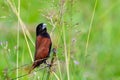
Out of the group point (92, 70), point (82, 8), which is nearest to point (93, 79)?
point (92, 70)

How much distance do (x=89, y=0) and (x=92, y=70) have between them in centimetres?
124

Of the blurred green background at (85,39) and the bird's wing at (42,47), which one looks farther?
the blurred green background at (85,39)

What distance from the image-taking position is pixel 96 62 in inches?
220

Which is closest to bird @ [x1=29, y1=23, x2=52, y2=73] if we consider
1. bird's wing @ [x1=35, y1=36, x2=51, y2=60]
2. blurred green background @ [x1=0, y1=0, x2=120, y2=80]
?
bird's wing @ [x1=35, y1=36, x2=51, y2=60]

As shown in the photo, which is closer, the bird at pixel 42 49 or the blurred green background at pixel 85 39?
the bird at pixel 42 49

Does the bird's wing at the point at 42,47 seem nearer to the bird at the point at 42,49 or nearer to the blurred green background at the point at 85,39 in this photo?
the bird at the point at 42,49

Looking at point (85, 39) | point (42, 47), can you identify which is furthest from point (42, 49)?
point (85, 39)

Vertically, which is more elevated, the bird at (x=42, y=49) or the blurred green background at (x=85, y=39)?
the bird at (x=42, y=49)

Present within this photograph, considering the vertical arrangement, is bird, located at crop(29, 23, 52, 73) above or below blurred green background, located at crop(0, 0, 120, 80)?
above

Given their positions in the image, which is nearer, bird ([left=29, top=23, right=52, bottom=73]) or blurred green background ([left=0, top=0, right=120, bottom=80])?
bird ([left=29, top=23, right=52, bottom=73])

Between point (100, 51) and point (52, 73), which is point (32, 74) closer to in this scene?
point (52, 73)

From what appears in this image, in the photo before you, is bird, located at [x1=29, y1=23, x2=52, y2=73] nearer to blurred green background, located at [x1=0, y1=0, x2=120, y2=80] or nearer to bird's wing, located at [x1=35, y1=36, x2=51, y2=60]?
bird's wing, located at [x1=35, y1=36, x2=51, y2=60]

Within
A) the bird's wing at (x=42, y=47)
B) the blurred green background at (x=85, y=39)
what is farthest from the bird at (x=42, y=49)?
the blurred green background at (x=85, y=39)

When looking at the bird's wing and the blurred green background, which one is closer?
the bird's wing
